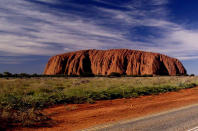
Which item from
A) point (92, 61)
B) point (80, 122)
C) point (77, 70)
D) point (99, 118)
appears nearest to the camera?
point (80, 122)

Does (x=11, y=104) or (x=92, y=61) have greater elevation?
(x=92, y=61)

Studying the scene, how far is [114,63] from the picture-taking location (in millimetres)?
100938

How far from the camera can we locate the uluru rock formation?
98375mm

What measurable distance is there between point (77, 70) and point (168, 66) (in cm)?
5575

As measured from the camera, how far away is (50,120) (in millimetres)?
6906

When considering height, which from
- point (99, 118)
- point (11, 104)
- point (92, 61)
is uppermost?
point (92, 61)

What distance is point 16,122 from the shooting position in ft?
20.8

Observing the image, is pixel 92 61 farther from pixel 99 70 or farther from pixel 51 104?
pixel 51 104

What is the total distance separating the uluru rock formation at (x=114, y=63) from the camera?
98375mm

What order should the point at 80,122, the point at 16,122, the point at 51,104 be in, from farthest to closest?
the point at 51,104
the point at 80,122
the point at 16,122

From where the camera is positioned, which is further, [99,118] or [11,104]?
[11,104]

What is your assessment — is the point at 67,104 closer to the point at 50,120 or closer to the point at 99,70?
the point at 50,120

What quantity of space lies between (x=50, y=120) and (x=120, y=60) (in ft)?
322

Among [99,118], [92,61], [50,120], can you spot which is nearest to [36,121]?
[50,120]
